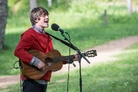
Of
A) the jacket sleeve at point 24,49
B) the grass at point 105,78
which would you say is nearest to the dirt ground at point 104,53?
the grass at point 105,78

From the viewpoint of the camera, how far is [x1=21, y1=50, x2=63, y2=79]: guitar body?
6.11 metres

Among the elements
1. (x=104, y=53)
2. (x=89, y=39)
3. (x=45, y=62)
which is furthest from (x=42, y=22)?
(x=89, y=39)

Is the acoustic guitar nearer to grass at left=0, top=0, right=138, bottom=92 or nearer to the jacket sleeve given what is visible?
the jacket sleeve

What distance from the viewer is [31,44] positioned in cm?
618

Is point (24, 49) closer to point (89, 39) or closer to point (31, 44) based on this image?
point (31, 44)

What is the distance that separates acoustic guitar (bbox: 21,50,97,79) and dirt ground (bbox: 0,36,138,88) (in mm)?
5636

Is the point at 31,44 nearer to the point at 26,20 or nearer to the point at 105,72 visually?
the point at 105,72

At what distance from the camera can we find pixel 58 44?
827 inches

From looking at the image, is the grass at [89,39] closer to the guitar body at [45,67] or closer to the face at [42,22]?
the guitar body at [45,67]

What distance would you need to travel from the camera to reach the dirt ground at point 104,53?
42.0ft

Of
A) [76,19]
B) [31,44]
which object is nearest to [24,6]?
[76,19]

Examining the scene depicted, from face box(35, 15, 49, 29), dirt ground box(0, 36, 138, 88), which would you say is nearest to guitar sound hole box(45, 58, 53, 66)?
face box(35, 15, 49, 29)

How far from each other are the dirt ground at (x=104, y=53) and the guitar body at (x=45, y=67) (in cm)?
563

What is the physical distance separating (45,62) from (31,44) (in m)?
0.27
